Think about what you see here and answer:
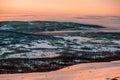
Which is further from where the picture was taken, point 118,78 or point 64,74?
point 64,74

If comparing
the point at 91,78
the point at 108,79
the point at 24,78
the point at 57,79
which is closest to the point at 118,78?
the point at 108,79

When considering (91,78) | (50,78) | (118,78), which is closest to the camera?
(118,78)

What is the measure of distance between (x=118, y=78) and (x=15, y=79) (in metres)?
9.14

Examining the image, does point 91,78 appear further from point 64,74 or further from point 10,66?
point 10,66

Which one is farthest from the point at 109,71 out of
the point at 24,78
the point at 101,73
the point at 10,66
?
the point at 10,66

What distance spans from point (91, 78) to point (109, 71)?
217 centimetres

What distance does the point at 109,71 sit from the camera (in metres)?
25.3

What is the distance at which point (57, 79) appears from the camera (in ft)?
82.2

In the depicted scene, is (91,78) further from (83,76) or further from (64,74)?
(64,74)

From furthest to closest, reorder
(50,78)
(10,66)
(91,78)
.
→ (10,66), (50,78), (91,78)

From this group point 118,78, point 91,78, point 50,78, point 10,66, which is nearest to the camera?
point 118,78

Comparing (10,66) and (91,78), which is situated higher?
(91,78)

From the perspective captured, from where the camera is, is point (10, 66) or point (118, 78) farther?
point (10, 66)

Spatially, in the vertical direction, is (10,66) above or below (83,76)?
below
